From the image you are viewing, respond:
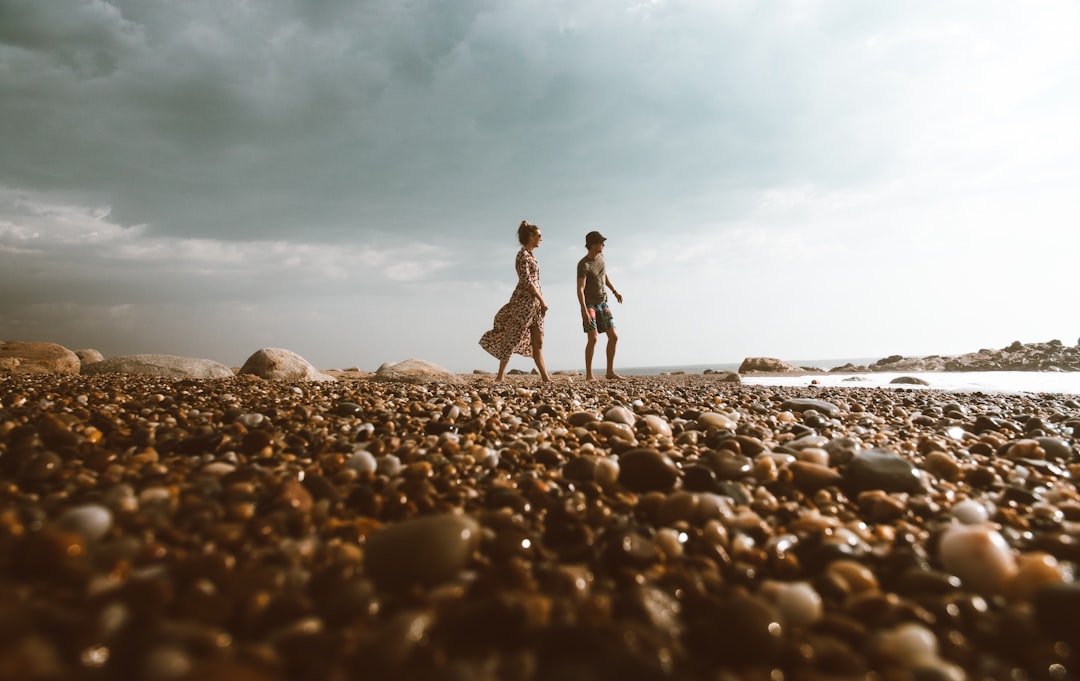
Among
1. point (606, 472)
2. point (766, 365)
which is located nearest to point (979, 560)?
point (606, 472)

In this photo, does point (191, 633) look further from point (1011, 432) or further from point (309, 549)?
point (1011, 432)

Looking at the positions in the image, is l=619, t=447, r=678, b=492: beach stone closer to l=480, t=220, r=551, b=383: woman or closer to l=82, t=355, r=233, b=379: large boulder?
l=480, t=220, r=551, b=383: woman

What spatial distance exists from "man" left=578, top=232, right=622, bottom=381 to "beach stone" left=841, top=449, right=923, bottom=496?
7084mm

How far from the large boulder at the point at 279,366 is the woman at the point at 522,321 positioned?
3157 millimetres

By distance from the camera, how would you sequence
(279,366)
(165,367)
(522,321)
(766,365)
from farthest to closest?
(766,365) → (522,321) → (279,366) → (165,367)

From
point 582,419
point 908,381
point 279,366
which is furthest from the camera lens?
point 908,381

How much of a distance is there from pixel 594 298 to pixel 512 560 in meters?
8.25

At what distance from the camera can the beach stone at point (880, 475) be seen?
2.15 metres

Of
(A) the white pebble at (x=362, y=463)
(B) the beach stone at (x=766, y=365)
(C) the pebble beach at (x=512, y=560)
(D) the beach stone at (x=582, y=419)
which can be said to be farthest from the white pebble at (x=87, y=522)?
(B) the beach stone at (x=766, y=365)

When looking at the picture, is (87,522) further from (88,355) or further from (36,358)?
(88,355)

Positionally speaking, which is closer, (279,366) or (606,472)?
(606,472)

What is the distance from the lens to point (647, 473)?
83.0 inches

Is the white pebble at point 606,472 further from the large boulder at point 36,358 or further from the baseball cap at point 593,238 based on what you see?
the large boulder at point 36,358

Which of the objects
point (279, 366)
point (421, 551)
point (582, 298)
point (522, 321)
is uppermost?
point (582, 298)
